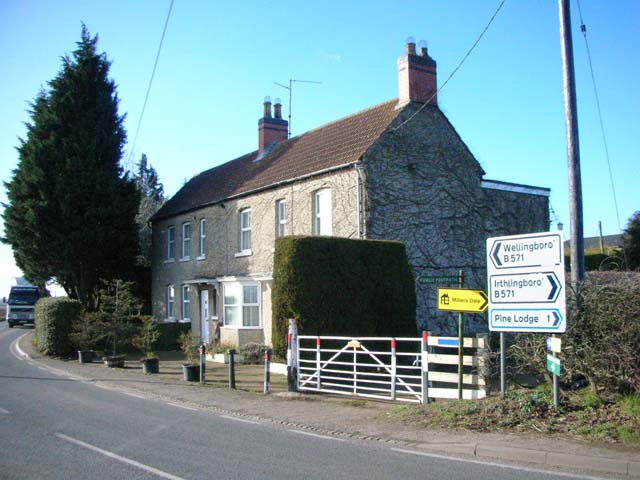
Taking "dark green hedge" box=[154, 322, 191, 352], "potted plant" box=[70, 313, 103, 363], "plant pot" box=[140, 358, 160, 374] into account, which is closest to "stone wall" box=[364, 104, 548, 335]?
"plant pot" box=[140, 358, 160, 374]

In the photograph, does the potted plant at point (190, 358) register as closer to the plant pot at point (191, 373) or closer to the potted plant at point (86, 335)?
the plant pot at point (191, 373)

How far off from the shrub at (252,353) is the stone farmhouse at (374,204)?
4.93 ft

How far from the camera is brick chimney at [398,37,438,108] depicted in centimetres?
2073

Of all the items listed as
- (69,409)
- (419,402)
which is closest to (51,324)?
(69,409)

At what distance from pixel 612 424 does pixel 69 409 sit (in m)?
9.32

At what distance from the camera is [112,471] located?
685 centimetres

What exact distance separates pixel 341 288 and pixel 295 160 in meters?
8.79

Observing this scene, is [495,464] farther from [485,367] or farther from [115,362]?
[115,362]

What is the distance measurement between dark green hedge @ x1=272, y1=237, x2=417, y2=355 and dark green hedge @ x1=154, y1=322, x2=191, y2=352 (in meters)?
12.3

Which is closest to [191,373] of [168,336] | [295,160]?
[295,160]

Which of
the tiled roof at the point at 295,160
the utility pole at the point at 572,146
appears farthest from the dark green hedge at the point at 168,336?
the utility pole at the point at 572,146

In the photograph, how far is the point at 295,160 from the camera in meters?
23.8

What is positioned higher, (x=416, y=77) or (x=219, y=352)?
(x=416, y=77)

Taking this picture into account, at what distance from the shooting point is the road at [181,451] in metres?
6.79
